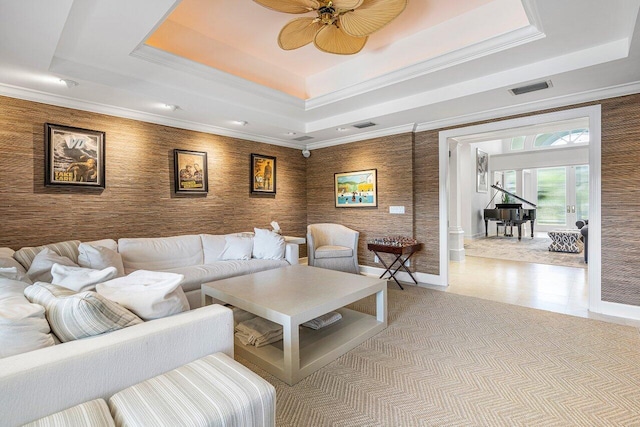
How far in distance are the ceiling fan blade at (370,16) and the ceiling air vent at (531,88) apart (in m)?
1.79

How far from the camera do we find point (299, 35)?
9.05 feet

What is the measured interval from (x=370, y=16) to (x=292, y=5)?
62 centimetres

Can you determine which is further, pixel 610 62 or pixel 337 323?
pixel 337 323

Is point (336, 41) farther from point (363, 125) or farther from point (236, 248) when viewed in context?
point (236, 248)

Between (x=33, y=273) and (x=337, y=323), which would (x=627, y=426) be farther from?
(x=33, y=273)

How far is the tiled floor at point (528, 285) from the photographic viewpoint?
3.65 metres

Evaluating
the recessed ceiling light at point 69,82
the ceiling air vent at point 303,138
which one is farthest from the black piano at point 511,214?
the recessed ceiling light at point 69,82

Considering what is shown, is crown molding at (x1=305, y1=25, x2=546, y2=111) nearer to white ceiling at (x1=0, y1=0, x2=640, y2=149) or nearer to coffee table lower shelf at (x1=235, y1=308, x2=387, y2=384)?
white ceiling at (x1=0, y1=0, x2=640, y2=149)

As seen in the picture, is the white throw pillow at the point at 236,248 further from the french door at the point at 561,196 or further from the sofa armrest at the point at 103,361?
the french door at the point at 561,196

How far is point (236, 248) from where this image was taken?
13.7 ft

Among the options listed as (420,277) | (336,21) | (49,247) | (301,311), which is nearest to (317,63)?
(336,21)

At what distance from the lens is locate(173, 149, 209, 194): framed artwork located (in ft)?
14.3

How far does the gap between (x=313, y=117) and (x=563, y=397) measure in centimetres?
428

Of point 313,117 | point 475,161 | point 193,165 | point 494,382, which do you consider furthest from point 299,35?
point 475,161
